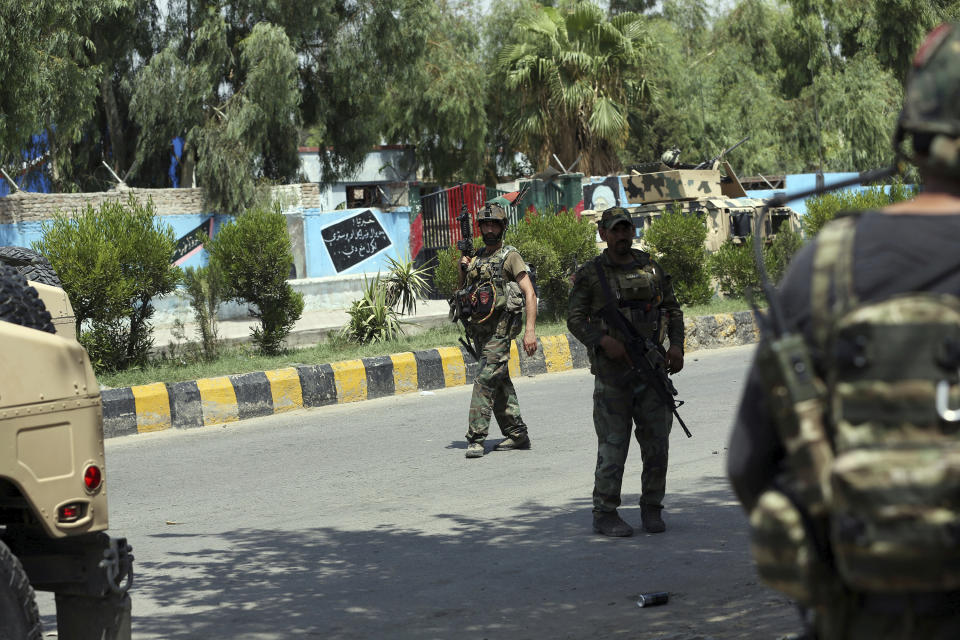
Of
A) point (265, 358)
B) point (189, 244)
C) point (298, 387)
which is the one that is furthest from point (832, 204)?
point (189, 244)

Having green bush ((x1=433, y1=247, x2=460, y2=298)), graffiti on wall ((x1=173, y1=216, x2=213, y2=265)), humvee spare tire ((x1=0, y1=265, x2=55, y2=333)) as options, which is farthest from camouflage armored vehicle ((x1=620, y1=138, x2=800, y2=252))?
humvee spare tire ((x1=0, y1=265, x2=55, y2=333))

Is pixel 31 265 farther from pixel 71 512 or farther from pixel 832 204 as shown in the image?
pixel 832 204

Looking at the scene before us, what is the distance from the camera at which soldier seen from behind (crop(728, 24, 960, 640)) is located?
172 cm

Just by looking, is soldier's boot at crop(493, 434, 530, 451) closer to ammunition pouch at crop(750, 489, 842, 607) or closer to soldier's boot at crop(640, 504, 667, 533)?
soldier's boot at crop(640, 504, 667, 533)

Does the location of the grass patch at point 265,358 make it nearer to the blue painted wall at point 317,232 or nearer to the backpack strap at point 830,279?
the blue painted wall at point 317,232

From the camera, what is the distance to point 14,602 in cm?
314

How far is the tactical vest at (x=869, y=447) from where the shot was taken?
5.61 ft

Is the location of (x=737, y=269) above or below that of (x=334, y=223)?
below

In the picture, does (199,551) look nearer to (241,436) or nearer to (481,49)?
(241,436)

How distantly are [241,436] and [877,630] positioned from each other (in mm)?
7777

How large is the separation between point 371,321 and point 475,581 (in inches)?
329

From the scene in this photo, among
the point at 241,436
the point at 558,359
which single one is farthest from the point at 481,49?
the point at 241,436

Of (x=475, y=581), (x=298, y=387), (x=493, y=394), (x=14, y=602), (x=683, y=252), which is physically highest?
(x=683, y=252)

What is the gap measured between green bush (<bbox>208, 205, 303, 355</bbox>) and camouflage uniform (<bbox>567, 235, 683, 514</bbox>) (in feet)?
22.6
